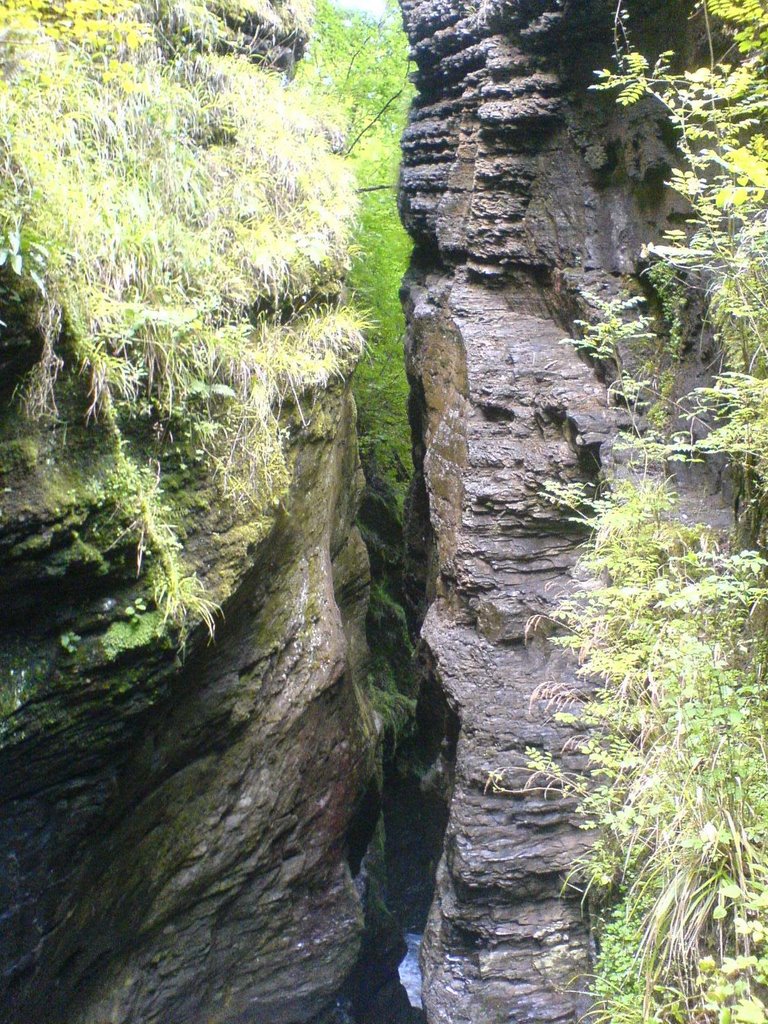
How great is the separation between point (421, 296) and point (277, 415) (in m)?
2.66

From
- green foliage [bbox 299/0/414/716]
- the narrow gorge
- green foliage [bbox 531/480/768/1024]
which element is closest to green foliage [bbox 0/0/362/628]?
the narrow gorge

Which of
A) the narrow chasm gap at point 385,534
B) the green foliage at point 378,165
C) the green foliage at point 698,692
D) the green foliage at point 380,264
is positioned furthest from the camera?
the green foliage at point 378,165

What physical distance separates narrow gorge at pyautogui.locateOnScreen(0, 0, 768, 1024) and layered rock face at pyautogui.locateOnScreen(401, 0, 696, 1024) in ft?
0.09

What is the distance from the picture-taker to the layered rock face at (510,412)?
537 centimetres

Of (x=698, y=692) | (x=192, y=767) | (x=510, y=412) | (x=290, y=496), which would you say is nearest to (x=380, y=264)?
(x=510, y=412)

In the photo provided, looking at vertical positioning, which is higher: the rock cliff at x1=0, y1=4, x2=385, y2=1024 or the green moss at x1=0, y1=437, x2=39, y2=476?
the green moss at x1=0, y1=437, x2=39, y2=476

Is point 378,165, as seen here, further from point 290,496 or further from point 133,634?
point 133,634

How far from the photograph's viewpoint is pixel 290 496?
17.9 feet

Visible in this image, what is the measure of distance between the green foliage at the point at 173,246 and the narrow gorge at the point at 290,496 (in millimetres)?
26

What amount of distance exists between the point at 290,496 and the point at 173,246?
176 cm

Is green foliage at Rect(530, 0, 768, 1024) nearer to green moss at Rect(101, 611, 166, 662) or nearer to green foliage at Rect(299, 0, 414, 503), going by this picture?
green moss at Rect(101, 611, 166, 662)

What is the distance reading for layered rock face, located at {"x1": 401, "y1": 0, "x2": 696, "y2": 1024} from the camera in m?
5.37

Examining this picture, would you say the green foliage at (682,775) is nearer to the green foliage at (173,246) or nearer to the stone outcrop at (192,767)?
the stone outcrop at (192,767)

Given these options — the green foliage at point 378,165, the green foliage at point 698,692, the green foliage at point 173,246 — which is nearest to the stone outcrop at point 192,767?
the green foliage at point 173,246
